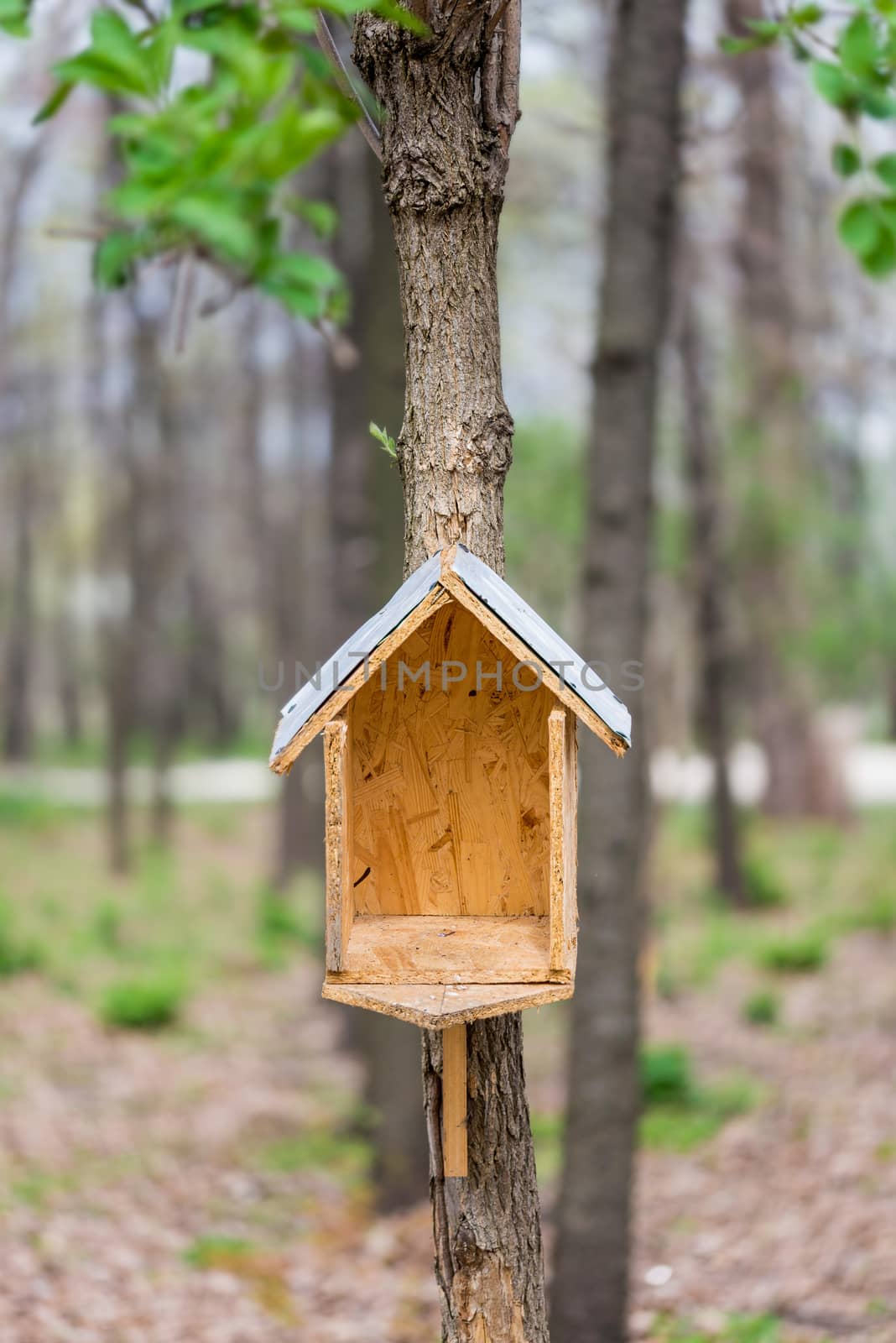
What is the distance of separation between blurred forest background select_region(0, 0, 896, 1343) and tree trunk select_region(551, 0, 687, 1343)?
23 centimetres

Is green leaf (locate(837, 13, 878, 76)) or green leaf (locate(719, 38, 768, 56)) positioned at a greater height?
green leaf (locate(719, 38, 768, 56))

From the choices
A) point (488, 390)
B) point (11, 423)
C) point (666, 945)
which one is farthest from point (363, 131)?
point (11, 423)

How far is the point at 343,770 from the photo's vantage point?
7.88ft

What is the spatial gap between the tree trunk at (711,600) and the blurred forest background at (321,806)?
0.05m

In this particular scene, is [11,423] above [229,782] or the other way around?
above

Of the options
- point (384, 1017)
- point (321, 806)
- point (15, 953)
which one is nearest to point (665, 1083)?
point (384, 1017)

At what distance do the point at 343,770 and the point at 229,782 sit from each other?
25.7m

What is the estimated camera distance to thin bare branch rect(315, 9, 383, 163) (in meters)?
2.49

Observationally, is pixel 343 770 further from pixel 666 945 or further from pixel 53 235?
pixel 666 945

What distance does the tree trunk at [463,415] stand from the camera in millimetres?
2420

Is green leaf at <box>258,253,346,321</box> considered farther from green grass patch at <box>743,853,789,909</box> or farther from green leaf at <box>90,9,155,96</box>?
green grass patch at <box>743,853,789,909</box>

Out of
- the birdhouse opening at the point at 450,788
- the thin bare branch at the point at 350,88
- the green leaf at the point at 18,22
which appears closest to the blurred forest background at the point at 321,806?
the birdhouse opening at the point at 450,788

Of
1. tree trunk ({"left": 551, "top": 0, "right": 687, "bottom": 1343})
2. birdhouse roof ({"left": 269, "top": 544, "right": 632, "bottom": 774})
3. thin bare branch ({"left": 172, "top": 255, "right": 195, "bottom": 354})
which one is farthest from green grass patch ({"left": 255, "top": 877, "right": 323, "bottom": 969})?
birdhouse roof ({"left": 269, "top": 544, "right": 632, "bottom": 774})

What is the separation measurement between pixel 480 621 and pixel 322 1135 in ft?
19.3
